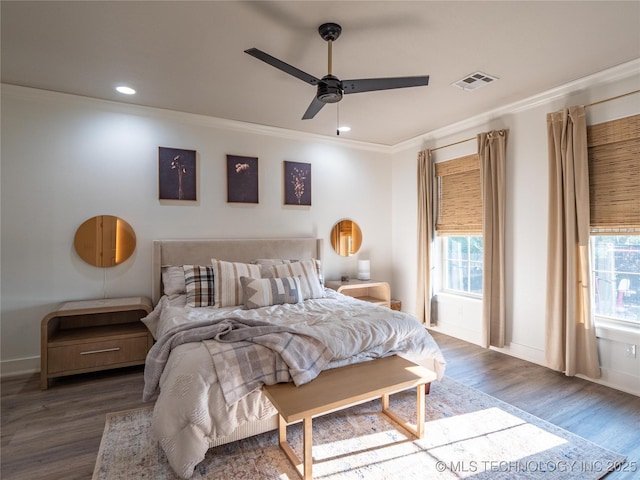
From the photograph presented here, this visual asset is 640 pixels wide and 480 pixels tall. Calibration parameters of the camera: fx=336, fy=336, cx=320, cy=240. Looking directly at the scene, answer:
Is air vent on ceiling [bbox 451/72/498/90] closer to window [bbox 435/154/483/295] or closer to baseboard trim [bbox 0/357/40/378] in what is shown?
window [bbox 435/154/483/295]

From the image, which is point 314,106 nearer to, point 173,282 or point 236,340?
point 236,340

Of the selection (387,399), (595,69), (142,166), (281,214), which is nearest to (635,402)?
(387,399)

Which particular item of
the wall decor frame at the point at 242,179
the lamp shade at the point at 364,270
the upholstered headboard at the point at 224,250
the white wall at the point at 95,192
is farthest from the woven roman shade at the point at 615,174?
the wall decor frame at the point at 242,179

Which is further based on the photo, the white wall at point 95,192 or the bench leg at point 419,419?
the white wall at point 95,192

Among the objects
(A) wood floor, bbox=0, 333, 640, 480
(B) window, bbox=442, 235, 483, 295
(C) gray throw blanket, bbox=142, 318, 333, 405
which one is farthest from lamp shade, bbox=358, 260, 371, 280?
(C) gray throw blanket, bbox=142, 318, 333, 405

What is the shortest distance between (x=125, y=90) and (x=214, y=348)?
265 cm

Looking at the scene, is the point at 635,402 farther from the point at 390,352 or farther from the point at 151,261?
the point at 151,261

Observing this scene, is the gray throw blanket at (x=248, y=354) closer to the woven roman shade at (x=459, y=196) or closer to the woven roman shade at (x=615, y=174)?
the woven roman shade at (x=615, y=174)

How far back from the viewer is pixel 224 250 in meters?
3.88

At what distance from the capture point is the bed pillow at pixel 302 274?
3.43 m

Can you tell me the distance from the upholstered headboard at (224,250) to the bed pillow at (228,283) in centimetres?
55

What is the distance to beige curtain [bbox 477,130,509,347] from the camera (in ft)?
12.1

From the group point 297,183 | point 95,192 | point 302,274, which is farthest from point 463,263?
point 95,192

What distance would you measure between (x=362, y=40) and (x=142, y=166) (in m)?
2.60
